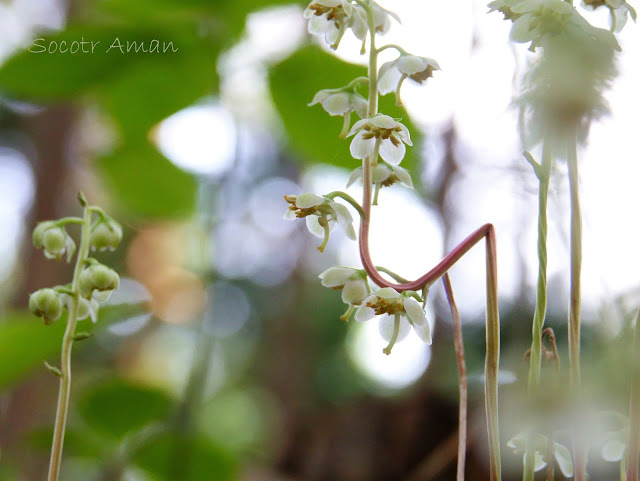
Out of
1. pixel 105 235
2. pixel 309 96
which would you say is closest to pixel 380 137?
pixel 105 235

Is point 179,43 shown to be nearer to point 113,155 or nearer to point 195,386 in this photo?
point 113,155

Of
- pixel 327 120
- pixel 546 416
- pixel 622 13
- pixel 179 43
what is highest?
pixel 179 43

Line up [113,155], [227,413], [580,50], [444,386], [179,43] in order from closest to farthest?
[580,50]
[179,43]
[113,155]
[444,386]
[227,413]

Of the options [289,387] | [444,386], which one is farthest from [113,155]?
[289,387]

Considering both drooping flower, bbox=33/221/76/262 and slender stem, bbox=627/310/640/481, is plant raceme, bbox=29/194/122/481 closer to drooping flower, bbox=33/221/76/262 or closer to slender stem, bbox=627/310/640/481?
drooping flower, bbox=33/221/76/262

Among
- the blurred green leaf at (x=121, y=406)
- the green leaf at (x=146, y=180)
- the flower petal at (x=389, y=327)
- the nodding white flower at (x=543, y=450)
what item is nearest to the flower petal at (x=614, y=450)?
the nodding white flower at (x=543, y=450)

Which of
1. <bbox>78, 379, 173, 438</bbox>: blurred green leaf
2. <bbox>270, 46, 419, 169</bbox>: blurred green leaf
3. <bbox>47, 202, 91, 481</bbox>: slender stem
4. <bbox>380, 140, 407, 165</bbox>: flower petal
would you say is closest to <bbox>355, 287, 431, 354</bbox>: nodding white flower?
<bbox>380, 140, 407, 165</bbox>: flower petal

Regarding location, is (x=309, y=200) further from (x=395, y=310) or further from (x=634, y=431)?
(x=634, y=431)
